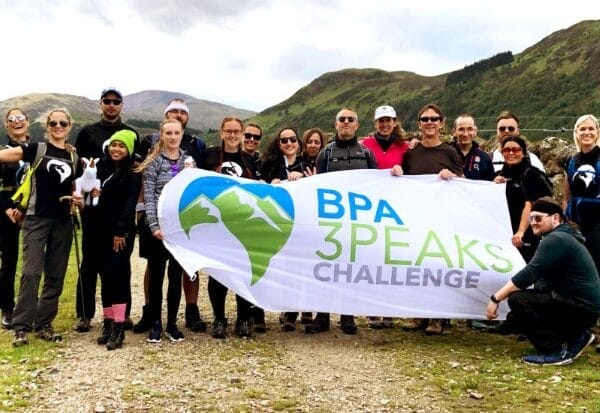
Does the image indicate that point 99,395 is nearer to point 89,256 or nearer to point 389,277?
point 89,256

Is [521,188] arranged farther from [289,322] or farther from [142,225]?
[142,225]

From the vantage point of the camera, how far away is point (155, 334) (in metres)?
7.18

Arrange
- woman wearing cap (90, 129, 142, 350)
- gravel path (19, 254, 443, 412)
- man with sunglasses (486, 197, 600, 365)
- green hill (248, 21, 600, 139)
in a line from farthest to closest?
green hill (248, 21, 600, 139), woman wearing cap (90, 129, 142, 350), man with sunglasses (486, 197, 600, 365), gravel path (19, 254, 443, 412)

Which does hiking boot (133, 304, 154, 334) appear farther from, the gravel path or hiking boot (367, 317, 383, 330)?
hiking boot (367, 317, 383, 330)

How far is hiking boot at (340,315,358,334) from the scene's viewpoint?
25.9 feet

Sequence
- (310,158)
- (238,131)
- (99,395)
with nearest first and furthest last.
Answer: (99,395) → (238,131) → (310,158)

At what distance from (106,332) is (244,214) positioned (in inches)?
95.8

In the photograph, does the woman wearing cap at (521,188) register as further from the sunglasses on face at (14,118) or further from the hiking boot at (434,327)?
the sunglasses on face at (14,118)

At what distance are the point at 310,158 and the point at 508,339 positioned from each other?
4.04 metres

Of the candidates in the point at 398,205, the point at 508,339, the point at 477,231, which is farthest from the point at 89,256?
the point at 508,339

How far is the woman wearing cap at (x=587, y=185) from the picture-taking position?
7387 mm

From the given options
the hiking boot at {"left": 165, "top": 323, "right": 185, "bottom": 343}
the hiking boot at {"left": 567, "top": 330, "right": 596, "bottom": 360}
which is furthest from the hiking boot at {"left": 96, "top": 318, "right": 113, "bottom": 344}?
the hiking boot at {"left": 567, "top": 330, "right": 596, "bottom": 360}

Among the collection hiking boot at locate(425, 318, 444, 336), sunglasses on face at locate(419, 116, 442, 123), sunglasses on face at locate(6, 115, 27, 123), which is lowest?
hiking boot at locate(425, 318, 444, 336)

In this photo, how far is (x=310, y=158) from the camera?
28.5ft
